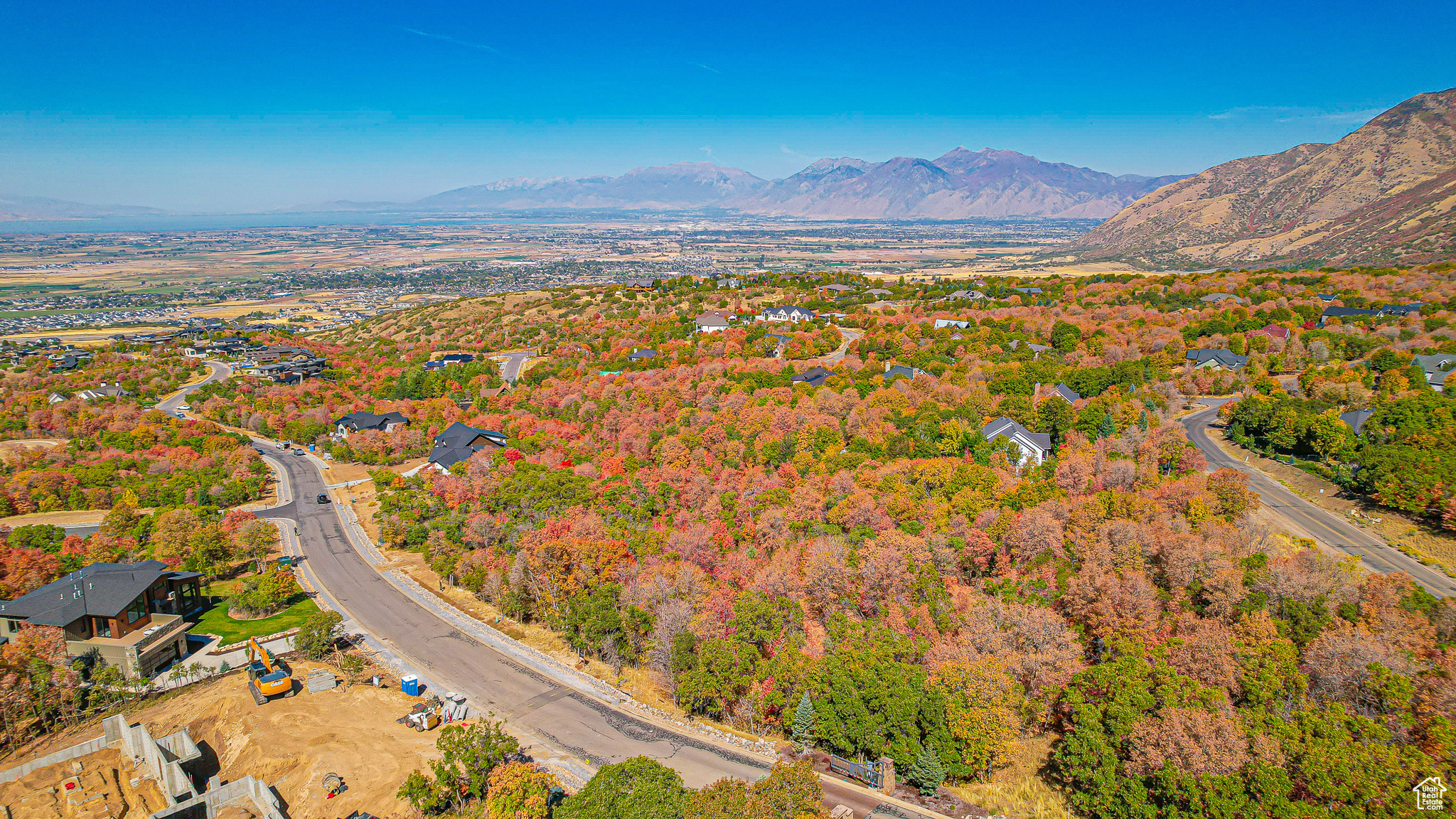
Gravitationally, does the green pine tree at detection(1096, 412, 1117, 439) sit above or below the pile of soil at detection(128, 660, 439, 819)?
above

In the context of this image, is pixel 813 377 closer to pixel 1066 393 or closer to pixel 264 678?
pixel 1066 393

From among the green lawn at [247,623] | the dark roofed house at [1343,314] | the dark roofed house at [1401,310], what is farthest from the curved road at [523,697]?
the dark roofed house at [1401,310]

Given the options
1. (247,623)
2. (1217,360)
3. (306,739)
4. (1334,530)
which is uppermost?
(1217,360)

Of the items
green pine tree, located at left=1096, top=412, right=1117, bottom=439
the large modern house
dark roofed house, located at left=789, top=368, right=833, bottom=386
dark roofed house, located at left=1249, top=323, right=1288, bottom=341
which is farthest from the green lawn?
dark roofed house, located at left=1249, top=323, right=1288, bottom=341

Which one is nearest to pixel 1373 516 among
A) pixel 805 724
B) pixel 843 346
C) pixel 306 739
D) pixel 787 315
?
pixel 805 724

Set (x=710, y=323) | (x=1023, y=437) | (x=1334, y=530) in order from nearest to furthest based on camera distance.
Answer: (x=1334, y=530) < (x=1023, y=437) < (x=710, y=323)

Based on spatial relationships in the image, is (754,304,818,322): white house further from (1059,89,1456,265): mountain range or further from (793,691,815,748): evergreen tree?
(1059,89,1456,265): mountain range

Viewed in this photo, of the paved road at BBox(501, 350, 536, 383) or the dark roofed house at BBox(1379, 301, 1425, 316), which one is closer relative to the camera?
the dark roofed house at BBox(1379, 301, 1425, 316)
